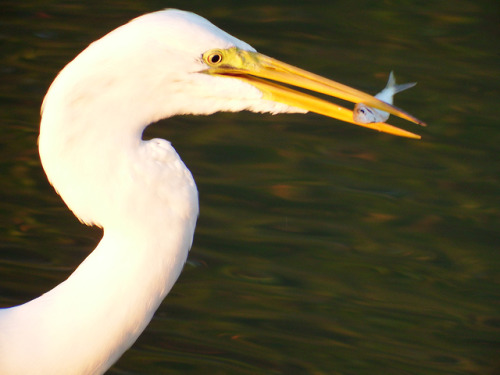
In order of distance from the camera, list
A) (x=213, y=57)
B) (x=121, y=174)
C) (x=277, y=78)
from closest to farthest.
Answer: (x=121, y=174), (x=213, y=57), (x=277, y=78)

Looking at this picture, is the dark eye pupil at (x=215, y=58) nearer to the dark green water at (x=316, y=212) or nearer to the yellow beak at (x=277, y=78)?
the yellow beak at (x=277, y=78)

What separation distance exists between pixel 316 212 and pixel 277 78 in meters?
2.23

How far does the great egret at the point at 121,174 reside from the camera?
1974 mm

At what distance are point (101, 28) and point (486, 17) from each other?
3.21 m

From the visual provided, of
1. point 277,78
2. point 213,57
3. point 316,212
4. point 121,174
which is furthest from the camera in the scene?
point 316,212

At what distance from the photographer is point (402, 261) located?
412 cm

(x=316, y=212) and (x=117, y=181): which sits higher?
(x=117, y=181)

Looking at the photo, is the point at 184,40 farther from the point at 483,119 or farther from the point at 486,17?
the point at 486,17

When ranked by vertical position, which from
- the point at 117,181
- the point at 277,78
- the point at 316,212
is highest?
the point at 277,78

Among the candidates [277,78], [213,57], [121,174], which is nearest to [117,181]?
[121,174]

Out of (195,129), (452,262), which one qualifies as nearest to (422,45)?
(195,129)

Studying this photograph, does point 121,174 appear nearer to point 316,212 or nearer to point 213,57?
point 213,57

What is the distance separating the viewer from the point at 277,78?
2.29 meters

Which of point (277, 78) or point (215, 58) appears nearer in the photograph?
point (215, 58)
